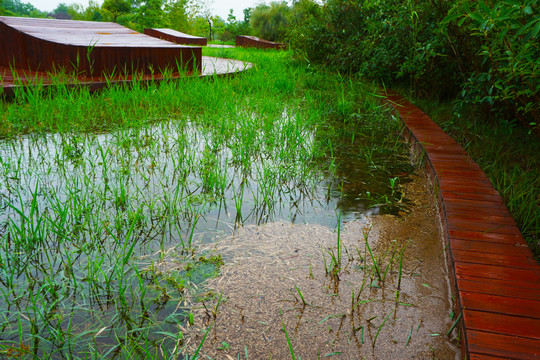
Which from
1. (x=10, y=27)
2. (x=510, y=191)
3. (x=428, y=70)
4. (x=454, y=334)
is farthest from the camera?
(x=10, y=27)

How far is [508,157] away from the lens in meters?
3.44

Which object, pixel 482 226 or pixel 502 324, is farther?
pixel 482 226

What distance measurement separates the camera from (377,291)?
1.80 metres

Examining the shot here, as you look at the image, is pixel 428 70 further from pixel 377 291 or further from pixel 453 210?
pixel 377 291

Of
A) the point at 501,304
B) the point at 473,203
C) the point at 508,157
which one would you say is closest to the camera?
the point at 501,304

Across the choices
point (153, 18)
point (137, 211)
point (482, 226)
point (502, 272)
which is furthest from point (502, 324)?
point (153, 18)

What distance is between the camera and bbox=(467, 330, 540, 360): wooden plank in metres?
1.28

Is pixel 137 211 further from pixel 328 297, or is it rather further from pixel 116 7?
pixel 116 7

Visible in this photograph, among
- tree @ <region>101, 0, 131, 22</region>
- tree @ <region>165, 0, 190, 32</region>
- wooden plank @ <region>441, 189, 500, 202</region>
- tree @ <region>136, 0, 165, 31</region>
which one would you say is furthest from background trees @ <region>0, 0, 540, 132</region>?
tree @ <region>101, 0, 131, 22</region>

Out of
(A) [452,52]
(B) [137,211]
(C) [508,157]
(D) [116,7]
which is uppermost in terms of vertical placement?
(D) [116,7]

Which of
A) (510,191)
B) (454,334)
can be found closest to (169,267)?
(454,334)

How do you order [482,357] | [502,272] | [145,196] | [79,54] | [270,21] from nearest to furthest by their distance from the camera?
[482,357] → [502,272] → [145,196] → [79,54] → [270,21]

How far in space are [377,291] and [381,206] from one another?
3.20ft

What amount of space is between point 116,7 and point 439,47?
50.9 m
